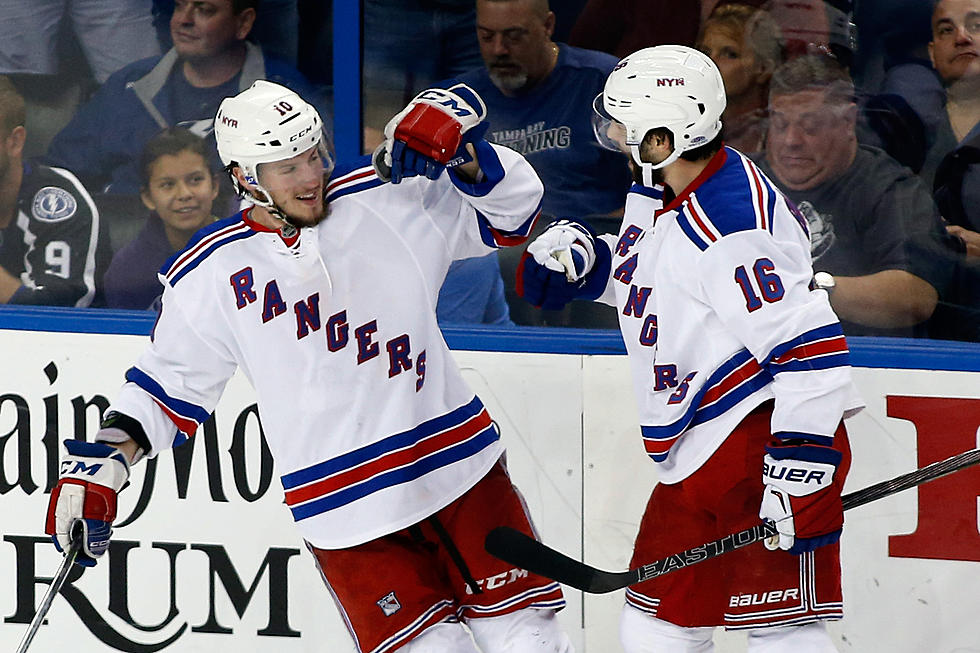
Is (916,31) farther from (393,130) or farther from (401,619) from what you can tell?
(401,619)

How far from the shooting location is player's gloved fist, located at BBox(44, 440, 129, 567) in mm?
2436

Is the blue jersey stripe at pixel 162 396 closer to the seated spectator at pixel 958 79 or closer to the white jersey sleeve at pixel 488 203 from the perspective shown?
the white jersey sleeve at pixel 488 203

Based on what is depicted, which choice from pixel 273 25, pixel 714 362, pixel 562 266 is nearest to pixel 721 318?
pixel 714 362

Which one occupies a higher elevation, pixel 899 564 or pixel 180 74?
pixel 180 74

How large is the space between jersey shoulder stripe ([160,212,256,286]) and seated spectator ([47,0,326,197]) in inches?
35.8

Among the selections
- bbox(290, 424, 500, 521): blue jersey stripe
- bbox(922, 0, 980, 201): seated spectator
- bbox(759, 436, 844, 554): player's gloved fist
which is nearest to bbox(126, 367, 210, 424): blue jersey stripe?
bbox(290, 424, 500, 521): blue jersey stripe

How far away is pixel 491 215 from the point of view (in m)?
2.43

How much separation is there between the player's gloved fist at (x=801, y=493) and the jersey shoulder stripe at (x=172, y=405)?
1.07 meters

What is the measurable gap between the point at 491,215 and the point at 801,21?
1.17 metres

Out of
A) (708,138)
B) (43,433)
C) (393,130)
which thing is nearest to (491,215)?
(393,130)

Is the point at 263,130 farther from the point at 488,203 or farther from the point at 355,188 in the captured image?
the point at 488,203

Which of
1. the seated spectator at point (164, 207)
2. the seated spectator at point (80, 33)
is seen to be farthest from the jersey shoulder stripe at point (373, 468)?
the seated spectator at point (80, 33)

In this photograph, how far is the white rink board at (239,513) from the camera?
310cm

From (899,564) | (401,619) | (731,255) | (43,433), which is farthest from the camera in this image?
(43,433)
